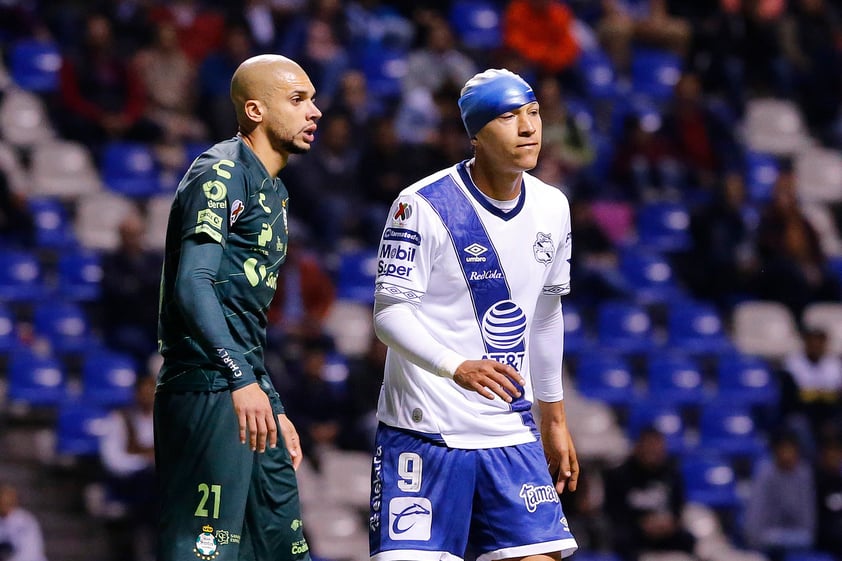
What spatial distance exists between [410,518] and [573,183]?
1021cm

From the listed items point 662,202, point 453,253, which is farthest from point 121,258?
point 453,253

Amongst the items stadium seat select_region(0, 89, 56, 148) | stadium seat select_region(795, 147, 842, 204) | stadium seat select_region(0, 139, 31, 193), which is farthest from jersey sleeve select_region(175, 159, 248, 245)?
stadium seat select_region(795, 147, 842, 204)

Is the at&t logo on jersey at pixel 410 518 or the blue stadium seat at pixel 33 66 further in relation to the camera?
the blue stadium seat at pixel 33 66

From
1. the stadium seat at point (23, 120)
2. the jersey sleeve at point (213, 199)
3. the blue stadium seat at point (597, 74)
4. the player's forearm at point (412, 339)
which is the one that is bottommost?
the player's forearm at point (412, 339)

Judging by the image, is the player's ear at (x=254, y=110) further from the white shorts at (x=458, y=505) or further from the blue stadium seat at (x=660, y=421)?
the blue stadium seat at (x=660, y=421)

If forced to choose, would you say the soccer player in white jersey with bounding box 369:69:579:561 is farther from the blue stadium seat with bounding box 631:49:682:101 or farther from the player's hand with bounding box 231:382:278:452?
the blue stadium seat with bounding box 631:49:682:101

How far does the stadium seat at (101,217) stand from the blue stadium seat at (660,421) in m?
5.35

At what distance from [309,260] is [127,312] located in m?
1.85

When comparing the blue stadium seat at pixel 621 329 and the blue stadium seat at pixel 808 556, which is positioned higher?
the blue stadium seat at pixel 621 329

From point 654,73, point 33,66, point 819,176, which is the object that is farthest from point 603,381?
point 33,66

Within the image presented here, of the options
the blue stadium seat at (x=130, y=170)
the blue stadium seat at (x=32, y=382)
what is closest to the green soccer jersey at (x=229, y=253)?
the blue stadium seat at (x=32, y=382)

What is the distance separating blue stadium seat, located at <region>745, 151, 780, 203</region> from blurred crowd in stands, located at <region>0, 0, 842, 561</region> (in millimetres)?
41

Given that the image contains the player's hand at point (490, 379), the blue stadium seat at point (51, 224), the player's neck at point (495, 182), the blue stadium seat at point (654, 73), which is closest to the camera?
the player's hand at point (490, 379)

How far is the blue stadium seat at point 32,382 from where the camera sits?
12.4 metres
